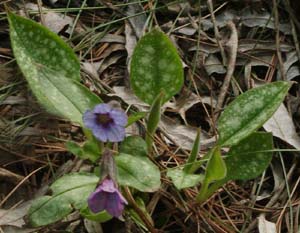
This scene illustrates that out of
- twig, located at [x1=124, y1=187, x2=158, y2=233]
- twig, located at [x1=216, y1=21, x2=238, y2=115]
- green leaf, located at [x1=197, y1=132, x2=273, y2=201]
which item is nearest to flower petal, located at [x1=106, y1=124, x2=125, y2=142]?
twig, located at [x1=124, y1=187, x2=158, y2=233]

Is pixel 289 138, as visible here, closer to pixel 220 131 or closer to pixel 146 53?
pixel 220 131

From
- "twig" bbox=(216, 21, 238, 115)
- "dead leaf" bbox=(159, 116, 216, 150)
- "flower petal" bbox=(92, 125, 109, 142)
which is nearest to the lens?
"flower petal" bbox=(92, 125, 109, 142)

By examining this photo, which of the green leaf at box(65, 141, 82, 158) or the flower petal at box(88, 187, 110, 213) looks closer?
the flower petal at box(88, 187, 110, 213)

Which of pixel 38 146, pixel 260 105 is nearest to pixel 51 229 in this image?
pixel 38 146

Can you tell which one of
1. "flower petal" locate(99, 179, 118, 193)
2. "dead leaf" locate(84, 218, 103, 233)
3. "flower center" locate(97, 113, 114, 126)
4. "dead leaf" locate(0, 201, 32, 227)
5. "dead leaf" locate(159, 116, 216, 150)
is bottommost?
"dead leaf" locate(84, 218, 103, 233)

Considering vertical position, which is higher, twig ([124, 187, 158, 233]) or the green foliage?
the green foliage

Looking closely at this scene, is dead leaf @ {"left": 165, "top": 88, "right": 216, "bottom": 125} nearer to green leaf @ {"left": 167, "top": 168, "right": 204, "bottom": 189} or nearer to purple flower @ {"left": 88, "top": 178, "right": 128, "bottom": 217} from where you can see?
green leaf @ {"left": 167, "top": 168, "right": 204, "bottom": 189}

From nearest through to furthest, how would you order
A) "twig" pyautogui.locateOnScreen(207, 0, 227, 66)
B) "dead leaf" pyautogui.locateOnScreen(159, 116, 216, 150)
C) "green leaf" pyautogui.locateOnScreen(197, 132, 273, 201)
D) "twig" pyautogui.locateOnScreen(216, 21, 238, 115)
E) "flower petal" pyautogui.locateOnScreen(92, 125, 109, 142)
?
1. "flower petal" pyautogui.locateOnScreen(92, 125, 109, 142)
2. "green leaf" pyautogui.locateOnScreen(197, 132, 273, 201)
3. "dead leaf" pyautogui.locateOnScreen(159, 116, 216, 150)
4. "twig" pyautogui.locateOnScreen(216, 21, 238, 115)
5. "twig" pyautogui.locateOnScreen(207, 0, 227, 66)

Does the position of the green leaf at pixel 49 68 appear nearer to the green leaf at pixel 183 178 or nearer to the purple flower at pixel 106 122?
the purple flower at pixel 106 122
